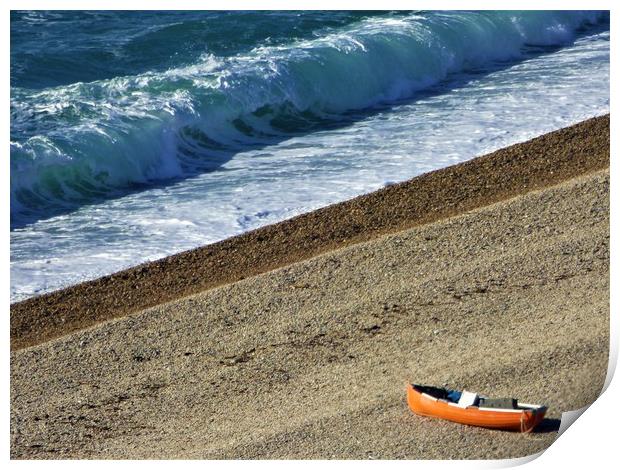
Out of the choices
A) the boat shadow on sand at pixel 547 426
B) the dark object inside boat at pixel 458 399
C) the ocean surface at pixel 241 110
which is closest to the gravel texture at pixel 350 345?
the boat shadow on sand at pixel 547 426

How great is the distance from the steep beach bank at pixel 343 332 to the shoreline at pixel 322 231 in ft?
0.06

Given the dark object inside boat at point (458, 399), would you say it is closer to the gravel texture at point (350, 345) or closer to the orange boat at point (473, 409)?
the orange boat at point (473, 409)

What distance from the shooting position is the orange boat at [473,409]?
7.29 meters

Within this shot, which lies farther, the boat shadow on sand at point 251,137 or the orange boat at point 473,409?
the boat shadow on sand at point 251,137

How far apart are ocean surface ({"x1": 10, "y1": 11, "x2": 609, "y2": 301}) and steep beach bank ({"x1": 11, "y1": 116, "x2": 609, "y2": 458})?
545 millimetres

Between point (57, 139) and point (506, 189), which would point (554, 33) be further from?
point (57, 139)

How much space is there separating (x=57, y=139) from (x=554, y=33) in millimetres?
6565

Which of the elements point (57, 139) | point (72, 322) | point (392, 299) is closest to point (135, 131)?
point (57, 139)

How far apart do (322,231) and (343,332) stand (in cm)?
173

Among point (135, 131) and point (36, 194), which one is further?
point (135, 131)

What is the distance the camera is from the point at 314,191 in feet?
36.1

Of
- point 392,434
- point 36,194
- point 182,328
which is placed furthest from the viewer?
point 36,194

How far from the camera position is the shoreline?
936cm

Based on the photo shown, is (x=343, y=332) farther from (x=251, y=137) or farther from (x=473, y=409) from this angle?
(x=251, y=137)
